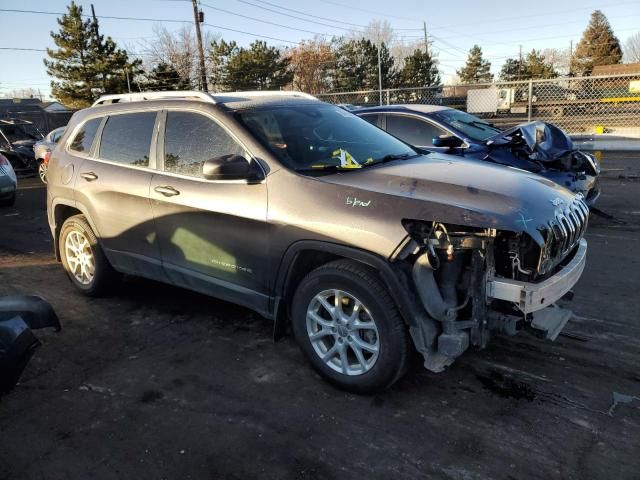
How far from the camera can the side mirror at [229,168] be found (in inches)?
136

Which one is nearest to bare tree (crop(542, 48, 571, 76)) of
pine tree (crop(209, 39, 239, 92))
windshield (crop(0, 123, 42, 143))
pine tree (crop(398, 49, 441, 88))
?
pine tree (crop(398, 49, 441, 88))

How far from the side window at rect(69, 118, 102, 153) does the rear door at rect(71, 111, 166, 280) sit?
0.39 feet

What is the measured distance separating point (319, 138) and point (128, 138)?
5.85 feet

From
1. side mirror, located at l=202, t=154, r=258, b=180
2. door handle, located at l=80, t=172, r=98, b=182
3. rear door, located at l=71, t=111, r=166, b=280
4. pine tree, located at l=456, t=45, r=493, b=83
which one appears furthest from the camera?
pine tree, located at l=456, t=45, r=493, b=83

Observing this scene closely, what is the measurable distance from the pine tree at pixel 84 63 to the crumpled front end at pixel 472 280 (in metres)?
43.7

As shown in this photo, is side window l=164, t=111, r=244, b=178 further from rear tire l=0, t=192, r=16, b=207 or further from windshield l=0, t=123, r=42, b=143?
windshield l=0, t=123, r=42, b=143

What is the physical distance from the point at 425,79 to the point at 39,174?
4588 centimetres

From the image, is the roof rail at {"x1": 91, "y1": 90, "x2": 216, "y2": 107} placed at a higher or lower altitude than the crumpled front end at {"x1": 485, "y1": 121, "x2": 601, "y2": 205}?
higher

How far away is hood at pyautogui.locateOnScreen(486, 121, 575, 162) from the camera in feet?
22.2

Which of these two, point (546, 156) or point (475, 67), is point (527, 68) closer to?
point (475, 67)

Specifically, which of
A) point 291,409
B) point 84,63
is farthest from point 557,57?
point 291,409

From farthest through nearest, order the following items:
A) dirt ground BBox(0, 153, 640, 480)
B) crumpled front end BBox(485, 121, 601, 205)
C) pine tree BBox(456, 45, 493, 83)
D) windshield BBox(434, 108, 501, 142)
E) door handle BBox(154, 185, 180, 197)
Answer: pine tree BBox(456, 45, 493, 83), windshield BBox(434, 108, 501, 142), crumpled front end BBox(485, 121, 601, 205), door handle BBox(154, 185, 180, 197), dirt ground BBox(0, 153, 640, 480)

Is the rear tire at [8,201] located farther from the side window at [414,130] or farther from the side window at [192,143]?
the side window at [192,143]

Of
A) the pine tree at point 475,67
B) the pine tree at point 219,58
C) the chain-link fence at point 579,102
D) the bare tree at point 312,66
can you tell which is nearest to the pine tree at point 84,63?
the pine tree at point 219,58
